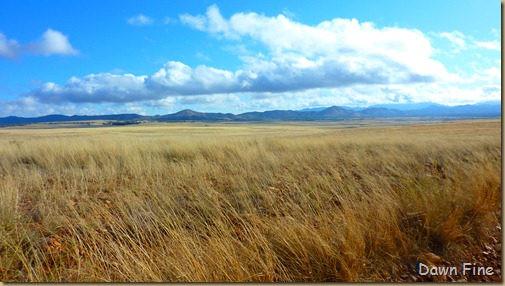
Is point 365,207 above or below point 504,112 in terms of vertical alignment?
below

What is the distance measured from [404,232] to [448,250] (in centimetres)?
43

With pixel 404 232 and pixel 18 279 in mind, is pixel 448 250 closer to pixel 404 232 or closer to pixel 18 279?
pixel 404 232

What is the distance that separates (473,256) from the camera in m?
3.03

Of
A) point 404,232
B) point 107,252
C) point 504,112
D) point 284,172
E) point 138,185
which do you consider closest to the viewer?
point 107,252

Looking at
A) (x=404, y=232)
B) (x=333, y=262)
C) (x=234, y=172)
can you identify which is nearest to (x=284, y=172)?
(x=234, y=172)

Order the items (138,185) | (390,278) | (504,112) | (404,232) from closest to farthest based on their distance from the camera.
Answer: (390,278), (404,232), (504,112), (138,185)

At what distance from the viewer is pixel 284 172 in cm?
664

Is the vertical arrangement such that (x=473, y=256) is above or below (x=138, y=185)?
below

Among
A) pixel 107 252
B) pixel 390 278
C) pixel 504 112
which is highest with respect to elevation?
pixel 504 112

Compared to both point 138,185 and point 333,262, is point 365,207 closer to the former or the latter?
point 333,262

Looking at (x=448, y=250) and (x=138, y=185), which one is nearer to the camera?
(x=448, y=250)

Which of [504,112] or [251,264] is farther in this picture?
[504,112]

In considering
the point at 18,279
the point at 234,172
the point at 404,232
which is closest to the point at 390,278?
the point at 404,232

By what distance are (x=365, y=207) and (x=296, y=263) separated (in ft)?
4.81
